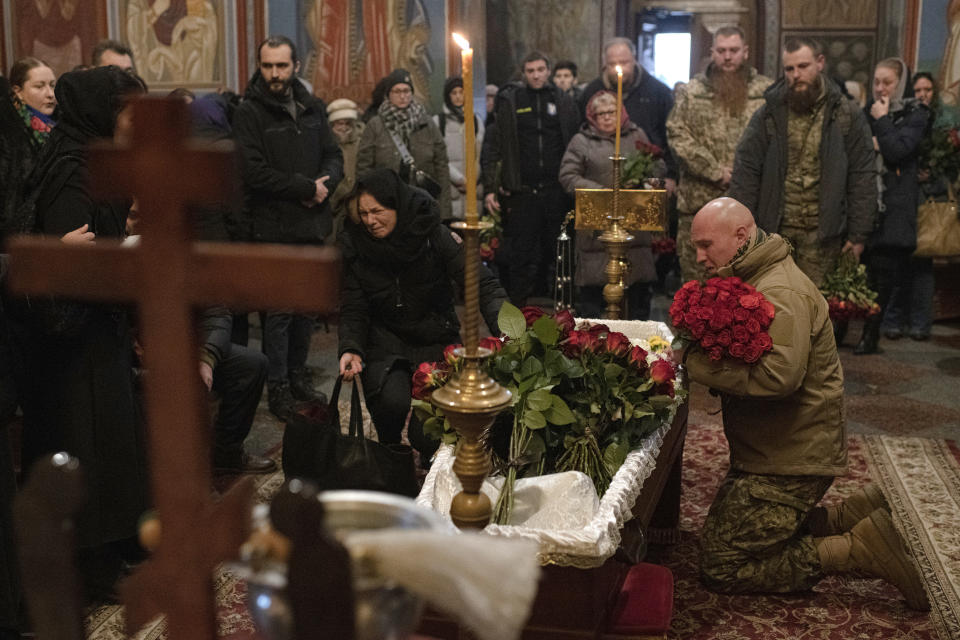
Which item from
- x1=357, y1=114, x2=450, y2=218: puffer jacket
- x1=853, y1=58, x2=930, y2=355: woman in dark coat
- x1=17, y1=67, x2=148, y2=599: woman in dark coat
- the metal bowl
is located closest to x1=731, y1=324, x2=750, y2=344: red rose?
x1=17, y1=67, x2=148, y2=599: woman in dark coat

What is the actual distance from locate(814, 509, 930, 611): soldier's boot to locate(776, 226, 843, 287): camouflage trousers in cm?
283

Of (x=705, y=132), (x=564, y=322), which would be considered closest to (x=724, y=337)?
(x=564, y=322)

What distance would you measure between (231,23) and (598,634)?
29.1 ft

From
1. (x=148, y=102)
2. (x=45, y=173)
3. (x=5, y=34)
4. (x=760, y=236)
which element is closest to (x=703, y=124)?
(x=760, y=236)

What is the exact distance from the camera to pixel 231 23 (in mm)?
10156

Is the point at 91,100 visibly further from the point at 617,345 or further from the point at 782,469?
the point at 782,469

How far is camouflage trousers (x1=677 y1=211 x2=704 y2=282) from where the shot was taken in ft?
22.1

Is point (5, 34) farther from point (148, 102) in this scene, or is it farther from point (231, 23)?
point (148, 102)

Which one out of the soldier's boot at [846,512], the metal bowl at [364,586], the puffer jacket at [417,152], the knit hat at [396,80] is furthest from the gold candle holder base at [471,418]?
the knit hat at [396,80]

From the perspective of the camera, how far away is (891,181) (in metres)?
7.13

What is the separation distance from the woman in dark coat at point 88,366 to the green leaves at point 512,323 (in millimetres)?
1288

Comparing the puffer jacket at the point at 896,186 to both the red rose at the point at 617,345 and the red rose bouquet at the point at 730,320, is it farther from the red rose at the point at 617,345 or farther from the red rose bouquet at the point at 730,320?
the red rose at the point at 617,345

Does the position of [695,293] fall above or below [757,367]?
above

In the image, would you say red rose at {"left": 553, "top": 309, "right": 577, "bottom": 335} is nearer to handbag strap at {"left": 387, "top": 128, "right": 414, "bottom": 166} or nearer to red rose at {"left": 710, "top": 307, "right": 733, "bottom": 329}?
red rose at {"left": 710, "top": 307, "right": 733, "bottom": 329}
